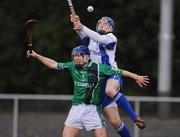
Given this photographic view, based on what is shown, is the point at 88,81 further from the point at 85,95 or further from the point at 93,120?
the point at 93,120

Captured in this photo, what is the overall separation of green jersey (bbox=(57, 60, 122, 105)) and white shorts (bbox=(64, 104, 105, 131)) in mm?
86

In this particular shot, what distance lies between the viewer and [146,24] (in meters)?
26.9

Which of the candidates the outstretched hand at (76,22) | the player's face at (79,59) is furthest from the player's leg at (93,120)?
the outstretched hand at (76,22)

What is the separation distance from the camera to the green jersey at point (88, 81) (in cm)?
1189

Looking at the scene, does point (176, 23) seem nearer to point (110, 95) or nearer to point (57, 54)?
point (57, 54)

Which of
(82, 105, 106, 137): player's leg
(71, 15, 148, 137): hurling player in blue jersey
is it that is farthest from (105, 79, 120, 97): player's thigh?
(82, 105, 106, 137): player's leg

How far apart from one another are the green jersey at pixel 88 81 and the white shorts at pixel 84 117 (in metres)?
0.09

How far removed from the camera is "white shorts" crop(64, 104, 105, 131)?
38.9 ft

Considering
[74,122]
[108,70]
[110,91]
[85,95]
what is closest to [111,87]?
[110,91]

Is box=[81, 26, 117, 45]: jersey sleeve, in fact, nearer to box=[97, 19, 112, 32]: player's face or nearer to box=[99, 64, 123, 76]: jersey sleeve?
box=[97, 19, 112, 32]: player's face

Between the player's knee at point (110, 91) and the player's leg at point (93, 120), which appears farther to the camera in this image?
the player's knee at point (110, 91)

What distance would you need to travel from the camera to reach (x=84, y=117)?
11852mm

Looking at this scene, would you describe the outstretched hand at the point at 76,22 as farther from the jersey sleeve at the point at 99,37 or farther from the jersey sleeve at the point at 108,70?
the jersey sleeve at the point at 108,70

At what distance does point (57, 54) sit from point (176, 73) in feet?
12.6
